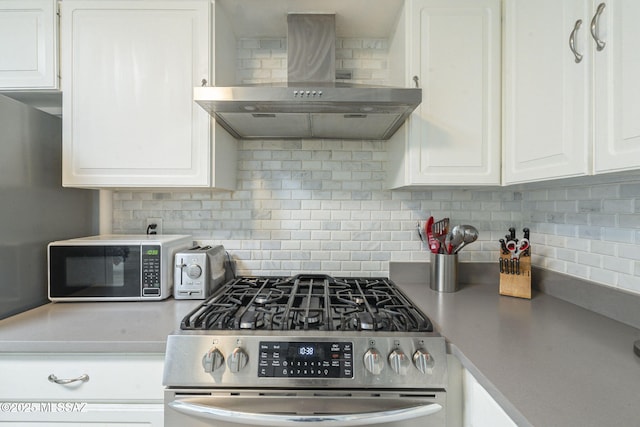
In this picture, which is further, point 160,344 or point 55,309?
point 55,309

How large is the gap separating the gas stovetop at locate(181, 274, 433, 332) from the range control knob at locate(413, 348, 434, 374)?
8cm

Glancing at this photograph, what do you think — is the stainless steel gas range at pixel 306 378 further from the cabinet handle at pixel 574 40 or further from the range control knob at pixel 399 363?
the cabinet handle at pixel 574 40

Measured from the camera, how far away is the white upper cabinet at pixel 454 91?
123cm

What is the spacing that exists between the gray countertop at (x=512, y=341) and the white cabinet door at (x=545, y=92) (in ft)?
1.76

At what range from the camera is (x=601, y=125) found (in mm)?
807

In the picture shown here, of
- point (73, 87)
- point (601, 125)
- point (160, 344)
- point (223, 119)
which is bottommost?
point (160, 344)

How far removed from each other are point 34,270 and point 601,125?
6.97 ft

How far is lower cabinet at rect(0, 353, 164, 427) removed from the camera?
0.92m

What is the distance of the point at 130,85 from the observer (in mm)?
1247

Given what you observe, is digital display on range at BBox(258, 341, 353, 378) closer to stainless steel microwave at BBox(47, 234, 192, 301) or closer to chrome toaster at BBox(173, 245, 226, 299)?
chrome toaster at BBox(173, 245, 226, 299)

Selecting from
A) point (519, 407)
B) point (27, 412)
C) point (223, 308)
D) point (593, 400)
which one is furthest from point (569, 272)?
point (27, 412)

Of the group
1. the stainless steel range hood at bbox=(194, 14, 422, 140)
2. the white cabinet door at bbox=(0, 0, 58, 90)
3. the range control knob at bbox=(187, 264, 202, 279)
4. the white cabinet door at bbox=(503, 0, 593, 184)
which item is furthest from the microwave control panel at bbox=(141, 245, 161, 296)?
the white cabinet door at bbox=(503, 0, 593, 184)

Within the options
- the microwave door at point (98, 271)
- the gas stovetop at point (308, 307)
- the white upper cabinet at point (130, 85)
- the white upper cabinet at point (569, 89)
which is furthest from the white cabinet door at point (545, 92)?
the microwave door at point (98, 271)

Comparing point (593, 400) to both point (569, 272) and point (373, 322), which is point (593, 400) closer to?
point (373, 322)
